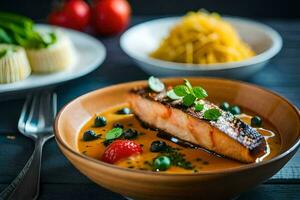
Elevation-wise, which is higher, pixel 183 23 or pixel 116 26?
pixel 183 23

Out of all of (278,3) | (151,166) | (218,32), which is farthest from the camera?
(278,3)

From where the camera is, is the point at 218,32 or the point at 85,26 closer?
the point at 218,32

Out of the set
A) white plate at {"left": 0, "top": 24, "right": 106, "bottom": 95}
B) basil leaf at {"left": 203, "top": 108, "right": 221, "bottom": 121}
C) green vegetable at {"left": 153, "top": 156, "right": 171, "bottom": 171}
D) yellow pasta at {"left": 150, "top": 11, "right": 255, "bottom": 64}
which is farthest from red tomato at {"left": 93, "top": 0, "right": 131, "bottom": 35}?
green vegetable at {"left": 153, "top": 156, "right": 171, "bottom": 171}

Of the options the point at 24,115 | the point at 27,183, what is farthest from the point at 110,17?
the point at 27,183

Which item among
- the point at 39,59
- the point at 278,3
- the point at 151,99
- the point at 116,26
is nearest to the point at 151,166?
the point at 151,99

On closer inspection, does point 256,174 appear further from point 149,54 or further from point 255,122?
point 149,54

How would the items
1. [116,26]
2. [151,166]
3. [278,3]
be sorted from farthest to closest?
[278,3] → [116,26] → [151,166]

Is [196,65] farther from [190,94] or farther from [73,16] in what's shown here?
[73,16]
